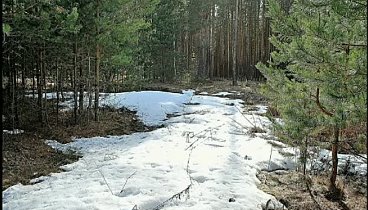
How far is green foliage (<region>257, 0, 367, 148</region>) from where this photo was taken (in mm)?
3699

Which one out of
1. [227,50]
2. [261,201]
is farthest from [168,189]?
[227,50]

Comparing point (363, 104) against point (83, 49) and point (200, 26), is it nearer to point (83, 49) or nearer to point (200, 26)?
point (83, 49)

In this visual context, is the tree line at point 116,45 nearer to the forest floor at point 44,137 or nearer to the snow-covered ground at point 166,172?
the forest floor at point 44,137

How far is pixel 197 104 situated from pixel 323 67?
9258mm

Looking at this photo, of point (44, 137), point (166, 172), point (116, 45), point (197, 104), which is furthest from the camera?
point (197, 104)

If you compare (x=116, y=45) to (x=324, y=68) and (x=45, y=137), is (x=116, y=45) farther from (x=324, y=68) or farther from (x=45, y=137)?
(x=324, y=68)

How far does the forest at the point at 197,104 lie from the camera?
4141 millimetres

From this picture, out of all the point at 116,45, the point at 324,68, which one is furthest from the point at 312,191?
the point at 116,45

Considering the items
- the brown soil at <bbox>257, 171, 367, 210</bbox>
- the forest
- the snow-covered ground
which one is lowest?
the brown soil at <bbox>257, 171, 367, 210</bbox>

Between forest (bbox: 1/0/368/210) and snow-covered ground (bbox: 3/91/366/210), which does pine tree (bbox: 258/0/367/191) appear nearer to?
forest (bbox: 1/0/368/210)

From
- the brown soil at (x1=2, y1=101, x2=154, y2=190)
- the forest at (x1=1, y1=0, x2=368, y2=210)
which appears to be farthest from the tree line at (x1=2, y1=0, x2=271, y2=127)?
the brown soil at (x1=2, y1=101, x2=154, y2=190)

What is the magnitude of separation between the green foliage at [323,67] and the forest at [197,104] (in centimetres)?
1

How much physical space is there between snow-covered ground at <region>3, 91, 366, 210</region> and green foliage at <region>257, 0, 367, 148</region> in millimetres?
1136

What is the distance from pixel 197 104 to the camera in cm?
1355
